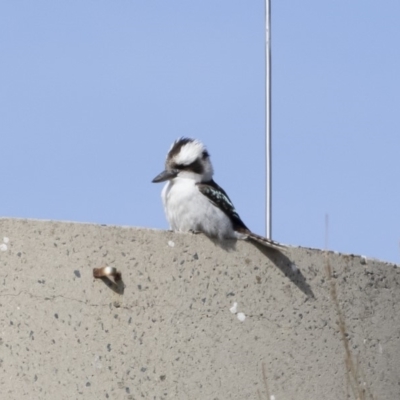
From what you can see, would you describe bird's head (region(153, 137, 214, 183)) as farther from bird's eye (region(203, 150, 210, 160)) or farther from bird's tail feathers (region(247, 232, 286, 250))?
bird's tail feathers (region(247, 232, 286, 250))

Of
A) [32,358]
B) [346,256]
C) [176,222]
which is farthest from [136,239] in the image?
[176,222]

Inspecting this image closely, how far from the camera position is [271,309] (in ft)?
18.1

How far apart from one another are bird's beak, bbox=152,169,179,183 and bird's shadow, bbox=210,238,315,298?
2.26 meters

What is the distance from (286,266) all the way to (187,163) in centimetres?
234

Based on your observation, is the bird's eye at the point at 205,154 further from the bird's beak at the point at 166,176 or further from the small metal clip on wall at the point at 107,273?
the small metal clip on wall at the point at 107,273

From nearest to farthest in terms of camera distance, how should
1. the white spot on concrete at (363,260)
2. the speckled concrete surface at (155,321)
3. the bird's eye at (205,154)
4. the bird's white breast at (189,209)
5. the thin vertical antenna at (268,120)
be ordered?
the speckled concrete surface at (155,321) < the white spot on concrete at (363,260) < the bird's white breast at (189,209) < the thin vertical antenna at (268,120) < the bird's eye at (205,154)

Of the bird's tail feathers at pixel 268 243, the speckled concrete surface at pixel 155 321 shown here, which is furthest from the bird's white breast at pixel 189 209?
the speckled concrete surface at pixel 155 321

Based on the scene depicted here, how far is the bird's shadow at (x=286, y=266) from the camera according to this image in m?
5.60

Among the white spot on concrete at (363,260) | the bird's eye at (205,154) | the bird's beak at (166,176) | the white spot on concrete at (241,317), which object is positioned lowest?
the white spot on concrete at (241,317)

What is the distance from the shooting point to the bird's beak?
785 centimetres

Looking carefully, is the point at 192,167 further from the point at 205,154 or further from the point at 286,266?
the point at 286,266

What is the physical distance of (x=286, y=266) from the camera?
5617 millimetres

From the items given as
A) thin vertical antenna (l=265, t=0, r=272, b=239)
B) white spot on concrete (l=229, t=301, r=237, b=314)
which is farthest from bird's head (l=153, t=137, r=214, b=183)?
white spot on concrete (l=229, t=301, r=237, b=314)

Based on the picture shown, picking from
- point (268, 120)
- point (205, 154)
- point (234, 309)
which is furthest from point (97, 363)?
point (268, 120)
